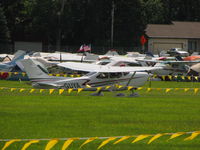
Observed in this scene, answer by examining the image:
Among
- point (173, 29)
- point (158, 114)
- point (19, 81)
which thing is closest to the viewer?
point (158, 114)

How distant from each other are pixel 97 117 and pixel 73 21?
190 feet

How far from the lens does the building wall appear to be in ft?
276

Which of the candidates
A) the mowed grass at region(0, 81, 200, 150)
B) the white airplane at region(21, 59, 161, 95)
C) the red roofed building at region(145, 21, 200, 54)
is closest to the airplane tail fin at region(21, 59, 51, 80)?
the white airplane at region(21, 59, 161, 95)

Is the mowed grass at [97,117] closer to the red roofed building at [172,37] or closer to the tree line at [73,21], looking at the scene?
the tree line at [73,21]

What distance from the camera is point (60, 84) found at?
27062mm

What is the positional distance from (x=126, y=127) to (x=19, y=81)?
72.2ft

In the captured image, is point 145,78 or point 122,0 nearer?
point 145,78

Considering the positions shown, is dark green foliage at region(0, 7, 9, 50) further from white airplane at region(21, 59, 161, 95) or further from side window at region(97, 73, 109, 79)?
side window at region(97, 73, 109, 79)

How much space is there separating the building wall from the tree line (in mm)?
5428

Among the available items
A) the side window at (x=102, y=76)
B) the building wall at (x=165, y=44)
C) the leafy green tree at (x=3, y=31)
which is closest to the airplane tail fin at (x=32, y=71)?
the side window at (x=102, y=76)

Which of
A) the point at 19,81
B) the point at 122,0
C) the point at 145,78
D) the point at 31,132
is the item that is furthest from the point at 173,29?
the point at 31,132

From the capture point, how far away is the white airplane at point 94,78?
27.1m

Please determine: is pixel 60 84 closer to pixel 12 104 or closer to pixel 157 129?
pixel 12 104

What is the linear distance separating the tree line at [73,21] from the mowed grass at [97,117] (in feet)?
156
